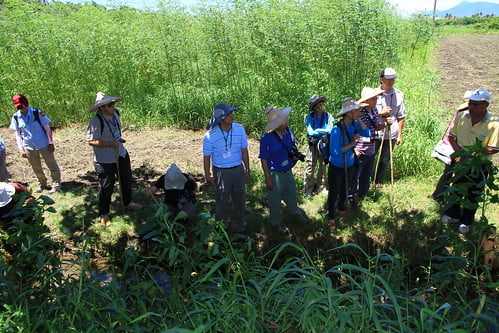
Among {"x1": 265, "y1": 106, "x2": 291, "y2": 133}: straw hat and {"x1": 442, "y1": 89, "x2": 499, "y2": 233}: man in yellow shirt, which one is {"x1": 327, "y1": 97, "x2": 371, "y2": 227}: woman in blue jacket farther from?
{"x1": 442, "y1": 89, "x2": 499, "y2": 233}: man in yellow shirt

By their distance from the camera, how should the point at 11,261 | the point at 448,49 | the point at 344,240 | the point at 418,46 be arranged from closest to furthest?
the point at 11,261, the point at 344,240, the point at 418,46, the point at 448,49

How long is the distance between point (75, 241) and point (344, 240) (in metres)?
3.19

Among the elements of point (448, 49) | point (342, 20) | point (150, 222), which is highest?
point (342, 20)

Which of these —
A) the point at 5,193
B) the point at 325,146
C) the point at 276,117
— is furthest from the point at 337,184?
the point at 5,193

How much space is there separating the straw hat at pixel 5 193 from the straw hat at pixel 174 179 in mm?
1498

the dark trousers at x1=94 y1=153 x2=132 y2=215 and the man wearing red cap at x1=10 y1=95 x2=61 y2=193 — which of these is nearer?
the dark trousers at x1=94 y1=153 x2=132 y2=215

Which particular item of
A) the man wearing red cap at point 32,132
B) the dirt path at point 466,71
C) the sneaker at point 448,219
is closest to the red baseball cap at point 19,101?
the man wearing red cap at point 32,132

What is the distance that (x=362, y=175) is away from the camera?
4.62 meters

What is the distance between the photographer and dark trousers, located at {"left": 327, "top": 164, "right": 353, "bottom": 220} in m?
4.09

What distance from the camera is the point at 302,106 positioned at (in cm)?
688

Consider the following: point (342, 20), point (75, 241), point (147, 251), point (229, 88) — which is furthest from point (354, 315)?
point (229, 88)

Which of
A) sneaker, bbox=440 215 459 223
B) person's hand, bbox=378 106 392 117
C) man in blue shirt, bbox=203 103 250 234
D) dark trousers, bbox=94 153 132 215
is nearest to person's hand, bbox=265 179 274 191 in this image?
man in blue shirt, bbox=203 103 250 234

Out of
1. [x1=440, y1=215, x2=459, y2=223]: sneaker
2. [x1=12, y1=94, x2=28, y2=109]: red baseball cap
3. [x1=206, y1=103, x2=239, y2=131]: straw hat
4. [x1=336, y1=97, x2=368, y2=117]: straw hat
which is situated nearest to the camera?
[x1=206, y1=103, x2=239, y2=131]: straw hat

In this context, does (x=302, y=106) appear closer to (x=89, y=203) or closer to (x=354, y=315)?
(x=89, y=203)
